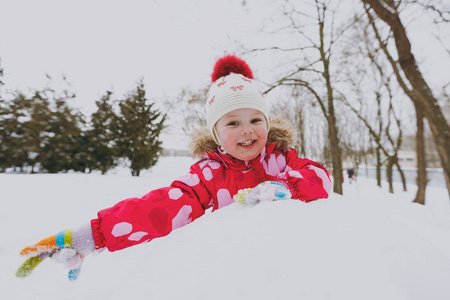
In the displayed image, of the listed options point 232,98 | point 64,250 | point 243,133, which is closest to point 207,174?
point 243,133

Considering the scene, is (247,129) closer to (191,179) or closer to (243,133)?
(243,133)

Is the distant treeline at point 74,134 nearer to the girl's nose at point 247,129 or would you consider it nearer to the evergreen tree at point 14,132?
the evergreen tree at point 14,132

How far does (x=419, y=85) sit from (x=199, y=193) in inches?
122

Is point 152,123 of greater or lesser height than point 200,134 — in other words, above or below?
above

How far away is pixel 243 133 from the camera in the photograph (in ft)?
4.72

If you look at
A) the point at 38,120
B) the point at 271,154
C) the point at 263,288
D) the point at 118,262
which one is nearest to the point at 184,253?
the point at 263,288

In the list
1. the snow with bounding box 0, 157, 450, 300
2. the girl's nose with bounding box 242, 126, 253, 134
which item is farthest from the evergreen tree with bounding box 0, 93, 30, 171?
the snow with bounding box 0, 157, 450, 300

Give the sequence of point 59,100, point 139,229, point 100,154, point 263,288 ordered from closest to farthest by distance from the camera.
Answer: point 263,288
point 139,229
point 59,100
point 100,154

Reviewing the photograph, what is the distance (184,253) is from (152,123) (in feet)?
41.6

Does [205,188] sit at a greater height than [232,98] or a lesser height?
lesser

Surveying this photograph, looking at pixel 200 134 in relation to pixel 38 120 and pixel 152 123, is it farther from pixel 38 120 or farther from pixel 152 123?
pixel 152 123

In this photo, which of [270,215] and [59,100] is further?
[59,100]

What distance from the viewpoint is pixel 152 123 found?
12.5 metres

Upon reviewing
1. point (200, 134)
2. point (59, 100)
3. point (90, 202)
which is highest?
point (59, 100)
